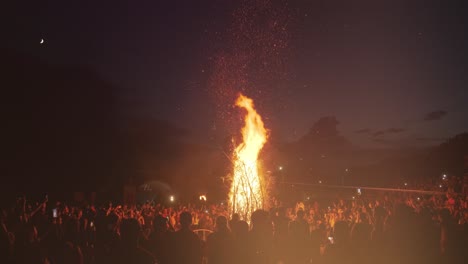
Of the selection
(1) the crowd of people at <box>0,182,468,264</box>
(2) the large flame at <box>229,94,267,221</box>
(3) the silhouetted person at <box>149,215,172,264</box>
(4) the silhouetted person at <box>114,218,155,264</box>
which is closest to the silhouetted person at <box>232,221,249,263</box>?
(1) the crowd of people at <box>0,182,468,264</box>

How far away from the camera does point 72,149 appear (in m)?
21.7

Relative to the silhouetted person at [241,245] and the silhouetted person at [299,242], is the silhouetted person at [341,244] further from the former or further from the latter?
the silhouetted person at [241,245]

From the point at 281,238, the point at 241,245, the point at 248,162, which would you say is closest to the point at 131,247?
the point at 241,245

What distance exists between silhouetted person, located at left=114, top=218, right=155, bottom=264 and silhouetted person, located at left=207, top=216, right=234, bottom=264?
73 cm

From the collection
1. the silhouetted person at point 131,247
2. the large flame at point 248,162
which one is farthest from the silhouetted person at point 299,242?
the large flame at point 248,162

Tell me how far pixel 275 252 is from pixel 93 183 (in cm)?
1980

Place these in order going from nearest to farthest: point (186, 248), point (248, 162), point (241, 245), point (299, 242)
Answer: point (186, 248), point (241, 245), point (299, 242), point (248, 162)

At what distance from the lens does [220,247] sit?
4.81 meters

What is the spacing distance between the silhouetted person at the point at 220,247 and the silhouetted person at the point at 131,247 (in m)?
0.73

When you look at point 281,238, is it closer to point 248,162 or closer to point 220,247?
point 220,247

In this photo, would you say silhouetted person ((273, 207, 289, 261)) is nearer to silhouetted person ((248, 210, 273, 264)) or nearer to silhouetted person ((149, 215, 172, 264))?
silhouetted person ((248, 210, 273, 264))

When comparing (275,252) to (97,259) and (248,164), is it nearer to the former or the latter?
(97,259)

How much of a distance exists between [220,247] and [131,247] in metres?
1.11

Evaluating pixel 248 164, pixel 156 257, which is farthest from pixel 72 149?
pixel 156 257
